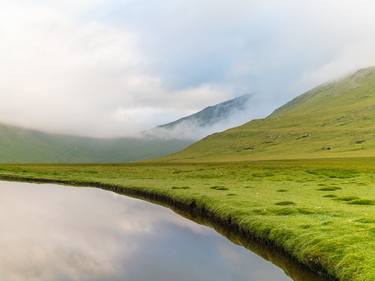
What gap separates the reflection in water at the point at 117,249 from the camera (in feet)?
90.1

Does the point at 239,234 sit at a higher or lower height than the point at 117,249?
lower

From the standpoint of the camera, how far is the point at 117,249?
1358 inches

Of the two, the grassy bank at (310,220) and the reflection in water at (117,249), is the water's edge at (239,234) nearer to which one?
the grassy bank at (310,220)

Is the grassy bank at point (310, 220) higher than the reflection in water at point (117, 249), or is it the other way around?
the grassy bank at point (310, 220)

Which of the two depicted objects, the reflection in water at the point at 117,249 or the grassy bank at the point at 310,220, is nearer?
the grassy bank at the point at 310,220

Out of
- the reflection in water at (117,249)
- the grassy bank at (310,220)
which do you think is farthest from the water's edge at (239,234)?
the reflection in water at (117,249)

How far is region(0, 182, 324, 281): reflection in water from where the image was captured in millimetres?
27453

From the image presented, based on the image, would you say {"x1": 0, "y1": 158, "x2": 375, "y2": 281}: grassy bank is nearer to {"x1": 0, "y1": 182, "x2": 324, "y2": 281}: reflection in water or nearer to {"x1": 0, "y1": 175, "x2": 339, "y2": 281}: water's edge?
{"x1": 0, "y1": 175, "x2": 339, "y2": 281}: water's edge

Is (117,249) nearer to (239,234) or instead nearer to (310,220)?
(239,234)

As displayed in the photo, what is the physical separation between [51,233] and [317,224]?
23.0 meters

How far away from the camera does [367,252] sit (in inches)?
967

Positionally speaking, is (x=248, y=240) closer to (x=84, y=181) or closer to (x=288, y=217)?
(x=288, y=217)

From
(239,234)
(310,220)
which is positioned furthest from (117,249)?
(310,220)

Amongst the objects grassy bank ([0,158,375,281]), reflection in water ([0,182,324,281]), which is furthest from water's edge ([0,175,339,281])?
reflection in water ([0,182,324,281])
